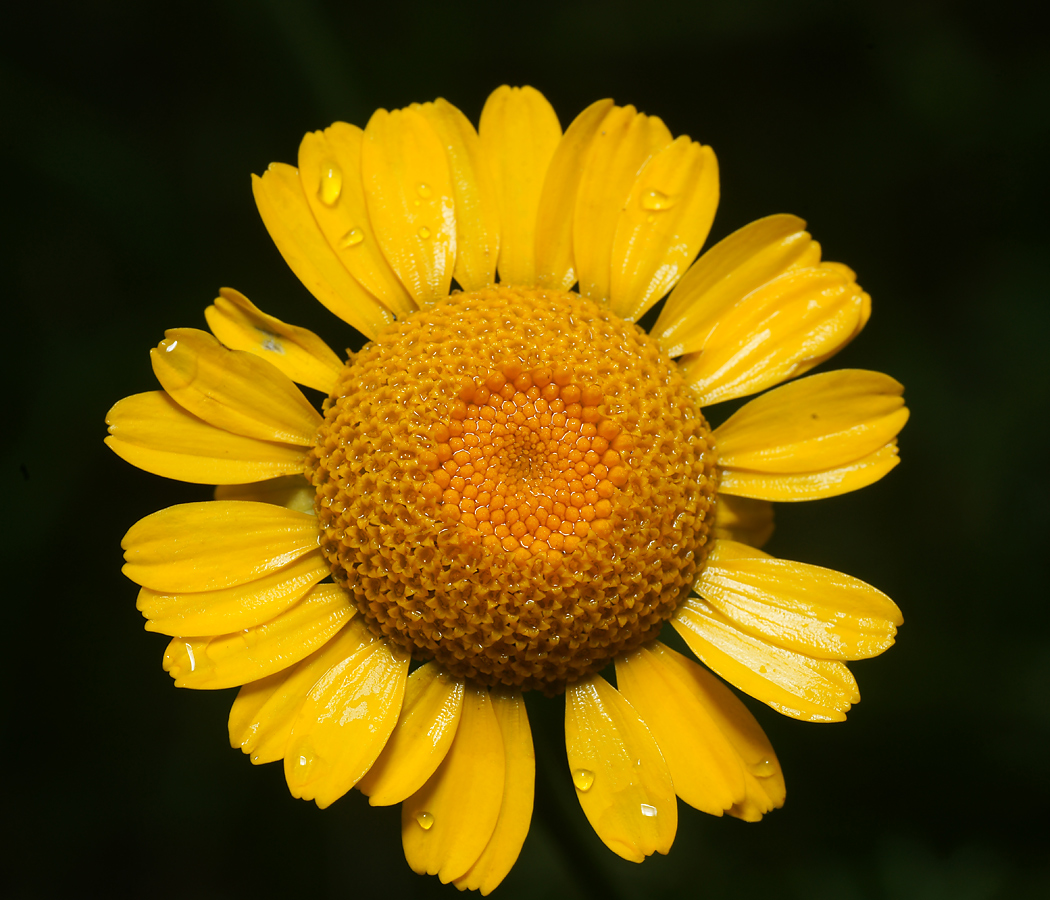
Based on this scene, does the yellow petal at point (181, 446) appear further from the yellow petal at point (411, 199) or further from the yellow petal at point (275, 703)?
the yellow petal at point (411, 199)

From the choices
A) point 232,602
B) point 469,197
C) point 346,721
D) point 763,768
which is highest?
point 469,197

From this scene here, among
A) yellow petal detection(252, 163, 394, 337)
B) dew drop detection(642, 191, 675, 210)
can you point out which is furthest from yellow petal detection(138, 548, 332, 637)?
dew drop detection(642, 191, 675, 210)

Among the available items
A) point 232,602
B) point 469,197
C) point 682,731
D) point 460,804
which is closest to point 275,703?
point 232,602

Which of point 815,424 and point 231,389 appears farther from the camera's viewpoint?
point 815,424

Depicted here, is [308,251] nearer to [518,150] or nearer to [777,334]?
[518,150]

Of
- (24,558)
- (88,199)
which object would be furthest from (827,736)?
(88,199)

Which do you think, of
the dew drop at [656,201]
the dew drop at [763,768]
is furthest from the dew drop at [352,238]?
the dew drop at [763,768]
